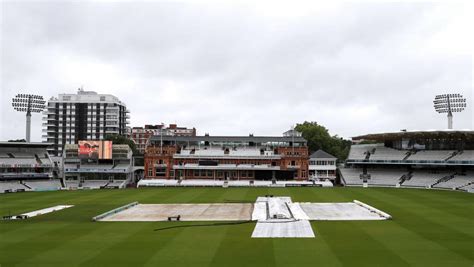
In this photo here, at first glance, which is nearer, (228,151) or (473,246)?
(473,246)

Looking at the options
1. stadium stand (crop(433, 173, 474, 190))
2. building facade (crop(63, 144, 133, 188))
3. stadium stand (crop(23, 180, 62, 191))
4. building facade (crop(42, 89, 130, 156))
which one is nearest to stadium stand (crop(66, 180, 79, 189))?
building facade (crop(63, 144, 133, 188))

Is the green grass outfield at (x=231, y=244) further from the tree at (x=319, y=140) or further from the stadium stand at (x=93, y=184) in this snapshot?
the tree at (x=319, y=140)

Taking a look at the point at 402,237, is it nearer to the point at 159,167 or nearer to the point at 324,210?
the point at 324,210

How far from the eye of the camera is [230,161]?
8319 centimetres

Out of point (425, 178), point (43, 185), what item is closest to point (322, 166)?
point (425, 178)

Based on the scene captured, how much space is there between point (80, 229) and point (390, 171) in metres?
62.2

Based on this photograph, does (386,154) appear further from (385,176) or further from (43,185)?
(43,185)

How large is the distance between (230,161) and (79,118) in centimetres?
6550

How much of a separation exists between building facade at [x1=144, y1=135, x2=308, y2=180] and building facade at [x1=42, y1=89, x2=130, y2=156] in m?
50.5

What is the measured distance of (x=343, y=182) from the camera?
8019cm

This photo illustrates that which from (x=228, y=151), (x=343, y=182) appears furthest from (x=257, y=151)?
(x=343, y=182)

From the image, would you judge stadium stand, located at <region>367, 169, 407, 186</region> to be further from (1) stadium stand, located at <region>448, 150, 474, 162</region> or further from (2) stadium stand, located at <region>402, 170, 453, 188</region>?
(1) stadium stand, located at <region>448, 150, 474, 162</region>

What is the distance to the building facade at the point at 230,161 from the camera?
82.7 m

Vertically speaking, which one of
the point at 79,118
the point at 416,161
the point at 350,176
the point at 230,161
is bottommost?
the point at 350,176
